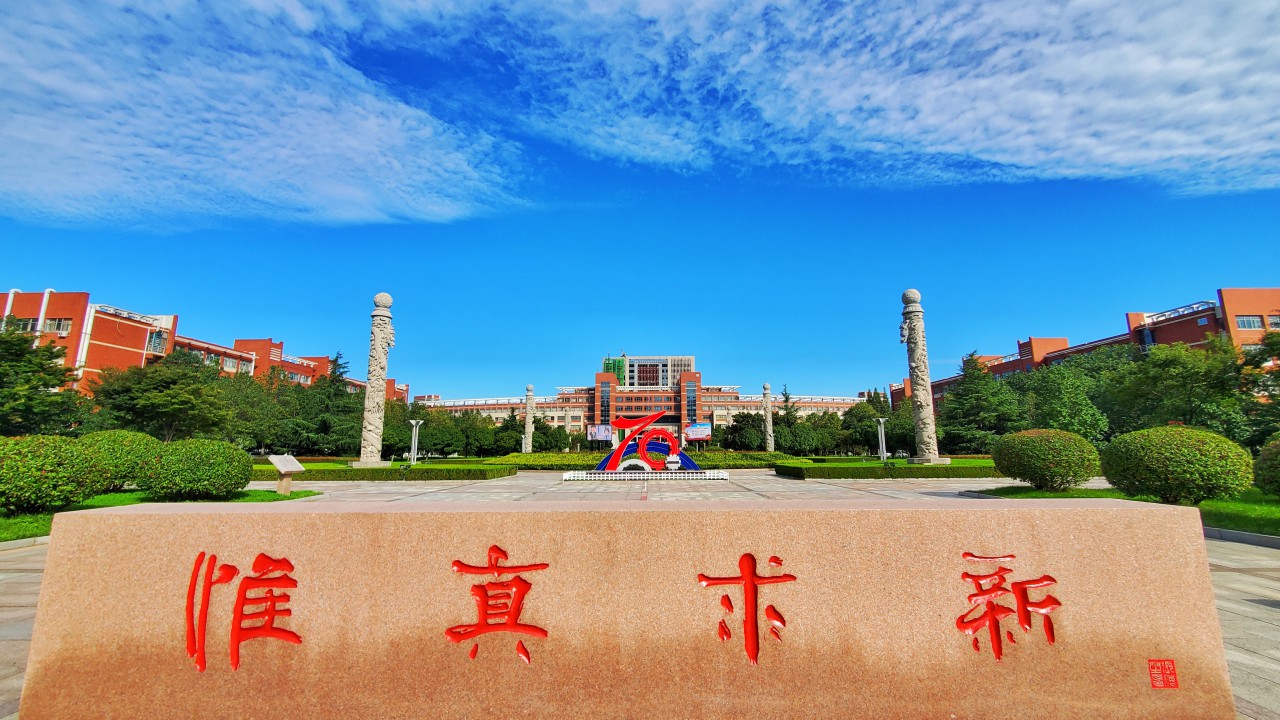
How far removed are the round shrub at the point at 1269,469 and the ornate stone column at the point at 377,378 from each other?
25.7 meters

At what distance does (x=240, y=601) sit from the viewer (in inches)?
99.1

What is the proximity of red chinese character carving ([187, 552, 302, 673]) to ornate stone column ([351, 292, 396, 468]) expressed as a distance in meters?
23.0

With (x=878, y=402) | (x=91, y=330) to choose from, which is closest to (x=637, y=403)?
(x=878, y=402)

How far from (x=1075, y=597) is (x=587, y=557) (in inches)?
88.4

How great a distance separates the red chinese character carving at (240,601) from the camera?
8.16 ft

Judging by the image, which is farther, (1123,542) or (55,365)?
(55,365)

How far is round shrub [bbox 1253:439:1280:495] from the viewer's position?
874cm

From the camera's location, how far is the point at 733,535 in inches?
102

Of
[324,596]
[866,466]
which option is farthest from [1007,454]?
[324,596]

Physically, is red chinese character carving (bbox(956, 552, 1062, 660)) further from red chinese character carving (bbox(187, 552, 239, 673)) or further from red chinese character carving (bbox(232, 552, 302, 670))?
red chinese character carving (bbox(187, 552, 239, 673))

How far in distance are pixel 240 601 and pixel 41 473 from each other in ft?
29.2

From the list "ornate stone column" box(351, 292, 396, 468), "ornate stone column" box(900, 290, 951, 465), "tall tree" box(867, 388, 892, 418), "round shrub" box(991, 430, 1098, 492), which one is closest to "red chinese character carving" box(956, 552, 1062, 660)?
"round shrub" box(991, 430, 1098, 492)

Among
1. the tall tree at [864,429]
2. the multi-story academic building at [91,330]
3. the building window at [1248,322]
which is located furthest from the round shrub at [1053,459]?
the multi-story academic building at [91,330]

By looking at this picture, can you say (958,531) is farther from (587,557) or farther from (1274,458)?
(1274,458)
